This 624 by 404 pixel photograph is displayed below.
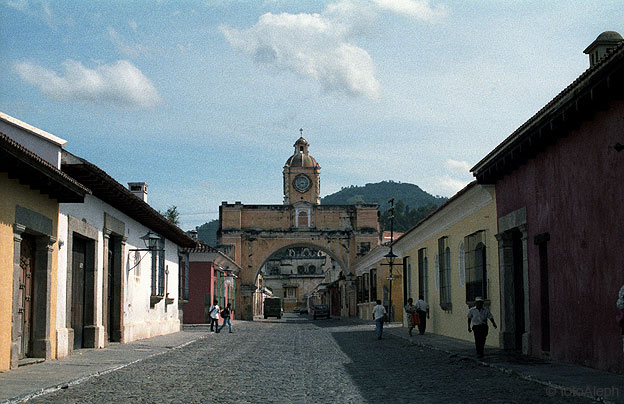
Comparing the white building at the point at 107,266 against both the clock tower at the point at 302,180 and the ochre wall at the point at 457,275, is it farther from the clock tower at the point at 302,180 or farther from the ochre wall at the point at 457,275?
the clock tower at the point at 302,180

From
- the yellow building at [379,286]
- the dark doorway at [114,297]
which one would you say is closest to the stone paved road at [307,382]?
the dark doorway at [114,297]

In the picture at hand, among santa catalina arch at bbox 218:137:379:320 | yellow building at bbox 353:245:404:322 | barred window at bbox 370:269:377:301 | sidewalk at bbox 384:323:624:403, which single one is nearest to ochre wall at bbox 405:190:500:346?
sidewalk at bbox 384:323:624:403

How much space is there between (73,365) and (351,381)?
524 cm

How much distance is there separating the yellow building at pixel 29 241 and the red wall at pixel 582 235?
8.21 metres

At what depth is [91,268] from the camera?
58.5 feet

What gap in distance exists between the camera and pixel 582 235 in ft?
38.2

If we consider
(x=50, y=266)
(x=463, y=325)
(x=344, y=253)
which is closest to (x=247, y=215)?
(x=344, y=253)

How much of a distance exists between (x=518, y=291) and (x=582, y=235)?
4.43 metres

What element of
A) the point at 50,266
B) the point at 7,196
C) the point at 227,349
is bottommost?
the point at 227,349

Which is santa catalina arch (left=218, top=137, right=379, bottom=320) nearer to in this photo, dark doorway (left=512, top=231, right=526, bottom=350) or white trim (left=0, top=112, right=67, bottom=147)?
dark doorway (left=512, top=231, right=526, bottom=350)

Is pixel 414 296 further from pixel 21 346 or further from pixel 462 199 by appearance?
pixel 21 346

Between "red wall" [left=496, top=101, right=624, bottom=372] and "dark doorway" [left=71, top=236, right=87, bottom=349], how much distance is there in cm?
967

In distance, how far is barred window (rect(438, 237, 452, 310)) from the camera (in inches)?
880

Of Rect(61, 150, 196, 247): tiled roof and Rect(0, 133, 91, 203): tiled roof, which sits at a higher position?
Rect(61, 150, 196, 247): tiled roof
